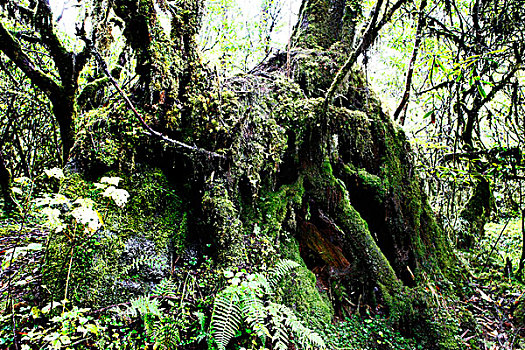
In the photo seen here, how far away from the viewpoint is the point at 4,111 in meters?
6.86

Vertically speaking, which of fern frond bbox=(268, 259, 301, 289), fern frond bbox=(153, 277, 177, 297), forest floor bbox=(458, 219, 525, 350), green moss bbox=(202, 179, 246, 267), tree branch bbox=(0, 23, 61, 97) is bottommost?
forest floor bbox=(458, 219, 525, 350)

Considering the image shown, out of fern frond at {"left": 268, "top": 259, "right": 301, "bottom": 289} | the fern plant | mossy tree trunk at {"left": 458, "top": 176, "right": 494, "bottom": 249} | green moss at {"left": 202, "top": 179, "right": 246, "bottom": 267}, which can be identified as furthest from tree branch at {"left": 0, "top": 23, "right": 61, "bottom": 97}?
mossy tree trunk at {"left": 458, "top": 176, "right": 494, "bottom": 249}

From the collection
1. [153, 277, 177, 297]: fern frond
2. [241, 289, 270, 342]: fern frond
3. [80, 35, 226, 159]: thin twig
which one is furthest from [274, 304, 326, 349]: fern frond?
[80, 35, 226, 159]: thin twig

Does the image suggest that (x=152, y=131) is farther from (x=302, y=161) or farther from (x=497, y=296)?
(x=497, y=296)

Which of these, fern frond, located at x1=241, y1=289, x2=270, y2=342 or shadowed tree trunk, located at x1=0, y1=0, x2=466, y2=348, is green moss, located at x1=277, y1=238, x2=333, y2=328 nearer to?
shadowed tree trunk, located at x1=0, y1=0, x2=466, y2=348

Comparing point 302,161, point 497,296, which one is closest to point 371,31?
point 302,161

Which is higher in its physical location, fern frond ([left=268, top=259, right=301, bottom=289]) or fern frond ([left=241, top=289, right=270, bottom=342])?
fern frond ([left=268, top=259, right=301, bottom=289])

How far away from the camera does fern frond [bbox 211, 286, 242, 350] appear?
2.59 m

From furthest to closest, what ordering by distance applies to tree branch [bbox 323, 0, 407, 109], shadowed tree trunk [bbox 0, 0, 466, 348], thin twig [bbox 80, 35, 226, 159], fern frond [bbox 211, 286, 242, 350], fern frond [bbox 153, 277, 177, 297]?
tree branch [bbox 323, 0, 407, 109]
shadowed tree trunk [bbox 0, 0, 466, 348]
thin twig [bbox 80, 35, 226, 159]
fern frond [bbox 153, 277, 177, 297]
fern frond [bbox 211, 286, 242, 350]

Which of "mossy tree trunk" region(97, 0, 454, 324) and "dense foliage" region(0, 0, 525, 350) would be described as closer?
"dense foliage" region(0, 0, 525, 350)

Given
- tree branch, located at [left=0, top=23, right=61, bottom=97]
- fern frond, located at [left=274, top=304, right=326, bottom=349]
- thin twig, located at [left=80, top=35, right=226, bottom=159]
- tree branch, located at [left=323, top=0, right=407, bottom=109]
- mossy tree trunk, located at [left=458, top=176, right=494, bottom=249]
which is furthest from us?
mossy tree trunk, located at [left=458, top=176, right=494, bottom=249]

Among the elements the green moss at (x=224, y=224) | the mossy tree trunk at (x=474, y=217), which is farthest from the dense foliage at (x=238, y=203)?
the mossy tree trunk at (x=474, y=217)

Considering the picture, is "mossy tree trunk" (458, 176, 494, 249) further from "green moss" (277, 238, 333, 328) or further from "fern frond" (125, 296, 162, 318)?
"fern frond" (125, 296, 162, 318)

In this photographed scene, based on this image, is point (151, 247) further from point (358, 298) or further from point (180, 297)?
point (358, 298)
